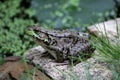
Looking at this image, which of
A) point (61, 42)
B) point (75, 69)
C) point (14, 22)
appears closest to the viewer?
point (75, 69)

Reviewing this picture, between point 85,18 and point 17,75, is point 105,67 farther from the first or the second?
point 85,18

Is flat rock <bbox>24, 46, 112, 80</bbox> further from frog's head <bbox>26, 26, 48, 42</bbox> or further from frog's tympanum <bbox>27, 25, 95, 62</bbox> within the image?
frog's head <bbox>26, 26, 48, 42</bbox>

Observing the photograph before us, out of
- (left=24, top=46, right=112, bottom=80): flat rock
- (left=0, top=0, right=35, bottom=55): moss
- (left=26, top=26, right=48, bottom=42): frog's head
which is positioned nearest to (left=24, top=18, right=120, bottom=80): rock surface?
(left=24, top=46, right=112, bottom=80): flat rock

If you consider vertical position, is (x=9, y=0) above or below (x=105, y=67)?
above

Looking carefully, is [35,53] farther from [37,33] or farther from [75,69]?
[75,69]

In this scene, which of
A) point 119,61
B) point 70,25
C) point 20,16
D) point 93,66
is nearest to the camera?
point 119,61

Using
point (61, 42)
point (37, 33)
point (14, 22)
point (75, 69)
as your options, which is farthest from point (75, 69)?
point (14, 22)

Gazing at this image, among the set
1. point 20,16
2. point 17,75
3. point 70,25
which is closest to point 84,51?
point 17,75
